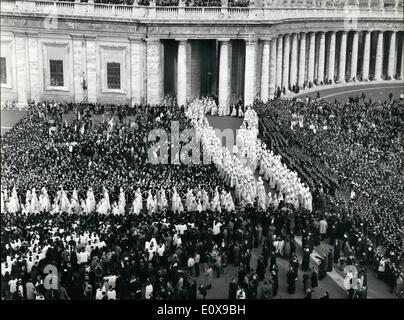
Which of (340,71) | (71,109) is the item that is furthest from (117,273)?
(340,71)

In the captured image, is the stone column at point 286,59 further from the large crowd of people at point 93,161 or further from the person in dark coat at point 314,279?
the person in dark coat at point 314,279

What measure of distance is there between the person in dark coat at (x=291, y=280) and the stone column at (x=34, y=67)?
35.2 metres

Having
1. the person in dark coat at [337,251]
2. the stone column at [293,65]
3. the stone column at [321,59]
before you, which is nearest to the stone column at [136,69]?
the stone column at [293,65]

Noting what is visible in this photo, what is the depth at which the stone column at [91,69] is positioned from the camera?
55.9 m

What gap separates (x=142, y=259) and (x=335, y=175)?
54.4 feet

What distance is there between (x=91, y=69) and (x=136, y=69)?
3.62 meters

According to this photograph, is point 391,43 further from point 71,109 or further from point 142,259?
point 142,259

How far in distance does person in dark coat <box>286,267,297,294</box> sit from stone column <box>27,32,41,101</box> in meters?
35.2

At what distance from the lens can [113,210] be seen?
3328cm

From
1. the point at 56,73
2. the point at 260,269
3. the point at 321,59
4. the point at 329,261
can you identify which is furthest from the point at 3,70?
the point at 329,261

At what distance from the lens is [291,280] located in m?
26.6

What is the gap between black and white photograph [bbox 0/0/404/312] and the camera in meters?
26.4

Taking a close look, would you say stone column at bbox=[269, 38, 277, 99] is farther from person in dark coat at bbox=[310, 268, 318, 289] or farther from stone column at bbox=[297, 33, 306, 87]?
person in dark coat at bbox=[310, 268, 318, 289]
